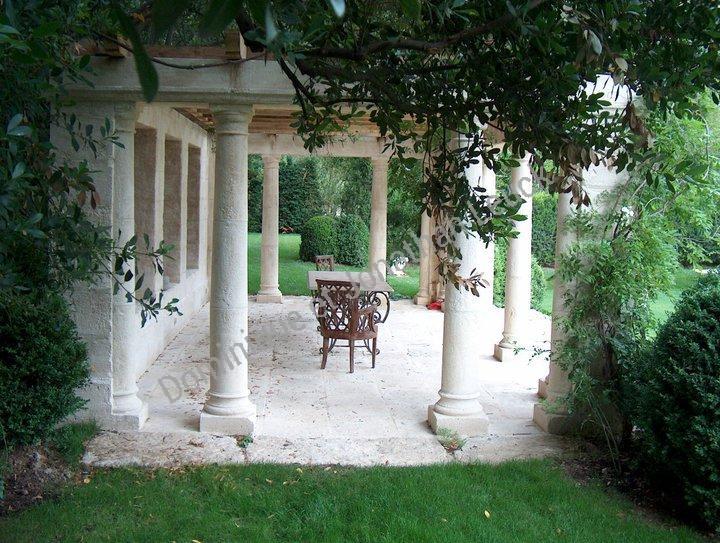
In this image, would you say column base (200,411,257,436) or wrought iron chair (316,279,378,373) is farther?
wrought iron chair (316,279,378,373)

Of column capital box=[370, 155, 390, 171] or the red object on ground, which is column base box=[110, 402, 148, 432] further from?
column capital box=[370, 155, 390, 171]

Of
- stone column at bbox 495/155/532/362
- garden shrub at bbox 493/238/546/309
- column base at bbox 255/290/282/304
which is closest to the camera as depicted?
stone column at bbox 495/155/532/362

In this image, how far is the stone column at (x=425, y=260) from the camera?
508 inches

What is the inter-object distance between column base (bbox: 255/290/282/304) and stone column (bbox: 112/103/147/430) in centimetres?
708

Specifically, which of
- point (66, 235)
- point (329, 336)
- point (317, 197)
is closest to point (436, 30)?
point (66, 235)

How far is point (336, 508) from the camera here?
4.48 m

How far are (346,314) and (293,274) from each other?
9.94 m

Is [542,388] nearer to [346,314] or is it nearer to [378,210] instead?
[346,314]

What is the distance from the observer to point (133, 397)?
596 centimetres

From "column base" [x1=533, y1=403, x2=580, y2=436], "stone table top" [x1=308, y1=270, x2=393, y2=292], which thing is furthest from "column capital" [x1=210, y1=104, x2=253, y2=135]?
"column base" [x1=533, y1=403, x2=580, y2=436]

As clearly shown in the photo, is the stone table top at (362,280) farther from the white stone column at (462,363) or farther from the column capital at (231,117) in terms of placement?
the column capital at (231,117)

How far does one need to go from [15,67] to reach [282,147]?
9940 mm

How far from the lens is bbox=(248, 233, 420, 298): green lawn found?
15.3 metres

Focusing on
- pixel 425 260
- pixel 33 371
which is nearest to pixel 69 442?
pixel 33 371
